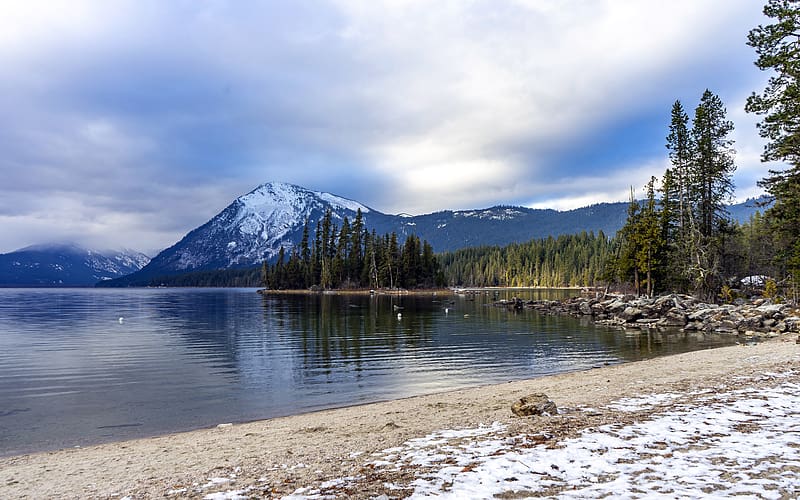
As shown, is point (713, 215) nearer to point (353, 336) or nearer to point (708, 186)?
point (708, 186)

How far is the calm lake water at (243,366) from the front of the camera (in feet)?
52.8

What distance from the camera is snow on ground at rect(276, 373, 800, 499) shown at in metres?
6.50

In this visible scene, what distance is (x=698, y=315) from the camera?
1629 inches

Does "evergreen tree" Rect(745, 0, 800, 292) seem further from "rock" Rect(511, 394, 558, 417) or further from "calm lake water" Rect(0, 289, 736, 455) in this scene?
"rock" Rect(511, 394, 558, 417)

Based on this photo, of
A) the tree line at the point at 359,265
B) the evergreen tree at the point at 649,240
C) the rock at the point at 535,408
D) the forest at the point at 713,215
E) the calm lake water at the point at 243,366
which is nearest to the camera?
the rock at the point at 535,408

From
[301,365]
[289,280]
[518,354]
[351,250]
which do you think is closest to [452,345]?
Answer: [518,354]

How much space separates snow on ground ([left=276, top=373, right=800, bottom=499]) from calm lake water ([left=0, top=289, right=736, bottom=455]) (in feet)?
31.7

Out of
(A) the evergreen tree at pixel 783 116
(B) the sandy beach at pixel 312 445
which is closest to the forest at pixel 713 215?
(A) the evergreen tree at pixel 783 116

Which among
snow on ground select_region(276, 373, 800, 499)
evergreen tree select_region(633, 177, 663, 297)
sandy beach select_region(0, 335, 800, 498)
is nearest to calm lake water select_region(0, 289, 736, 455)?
sandy beach select_region(0, 335, 800, 498)

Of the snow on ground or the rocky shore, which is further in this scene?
the rocky shore

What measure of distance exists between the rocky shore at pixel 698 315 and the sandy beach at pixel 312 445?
2173 centimetres

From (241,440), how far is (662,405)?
1083 centimetres

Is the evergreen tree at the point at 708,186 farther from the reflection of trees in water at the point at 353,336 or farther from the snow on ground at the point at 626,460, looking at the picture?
the snow on ground at the point at 626,460

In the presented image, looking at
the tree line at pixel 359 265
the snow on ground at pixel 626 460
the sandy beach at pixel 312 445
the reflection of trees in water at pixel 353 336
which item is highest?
the tree line at pixel 359 265
